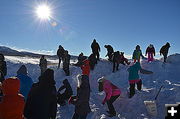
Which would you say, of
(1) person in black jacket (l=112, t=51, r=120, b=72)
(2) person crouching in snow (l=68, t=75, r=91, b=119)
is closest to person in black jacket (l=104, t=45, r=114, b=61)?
(1) person in black jacket (l=112, t=51, r=120, b=72)

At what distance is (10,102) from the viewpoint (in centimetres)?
570

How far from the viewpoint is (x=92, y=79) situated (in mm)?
20250

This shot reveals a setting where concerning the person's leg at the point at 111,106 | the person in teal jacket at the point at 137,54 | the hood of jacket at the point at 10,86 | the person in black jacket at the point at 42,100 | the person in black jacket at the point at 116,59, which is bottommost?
the person's leg at the point at 111,106

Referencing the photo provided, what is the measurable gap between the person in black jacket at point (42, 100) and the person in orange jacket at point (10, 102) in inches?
59.7

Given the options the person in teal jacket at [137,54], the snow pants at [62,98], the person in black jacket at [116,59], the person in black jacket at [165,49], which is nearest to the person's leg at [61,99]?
the snow pants at [62,98]

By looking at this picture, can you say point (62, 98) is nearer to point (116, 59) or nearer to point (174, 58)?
point (116, 59)

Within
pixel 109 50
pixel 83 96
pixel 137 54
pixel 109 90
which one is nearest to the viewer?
pixel 83 96

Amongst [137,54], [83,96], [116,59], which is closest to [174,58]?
[137,54]

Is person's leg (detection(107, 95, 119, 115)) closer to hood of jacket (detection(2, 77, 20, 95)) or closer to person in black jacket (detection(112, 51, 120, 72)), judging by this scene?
hood of jacket (detection(2, 77, 20, 95))

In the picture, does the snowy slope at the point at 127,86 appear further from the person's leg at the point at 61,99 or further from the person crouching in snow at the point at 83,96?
the person crouching in snow at the point at 83,96

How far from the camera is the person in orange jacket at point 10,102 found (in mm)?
5684

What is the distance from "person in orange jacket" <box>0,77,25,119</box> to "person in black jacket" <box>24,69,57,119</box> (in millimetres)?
1517

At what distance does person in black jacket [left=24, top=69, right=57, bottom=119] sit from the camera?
287 inches

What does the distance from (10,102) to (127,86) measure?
502 inches
